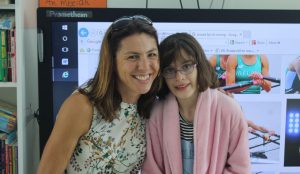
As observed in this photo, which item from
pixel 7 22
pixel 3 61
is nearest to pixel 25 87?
pixel 3 61

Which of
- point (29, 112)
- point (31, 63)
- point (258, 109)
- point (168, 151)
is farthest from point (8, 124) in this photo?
point (258, 109)

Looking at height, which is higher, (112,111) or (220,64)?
(220,64)

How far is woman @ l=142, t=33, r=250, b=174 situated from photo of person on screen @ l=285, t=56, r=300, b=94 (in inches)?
14.1

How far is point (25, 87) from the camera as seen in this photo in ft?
5.18

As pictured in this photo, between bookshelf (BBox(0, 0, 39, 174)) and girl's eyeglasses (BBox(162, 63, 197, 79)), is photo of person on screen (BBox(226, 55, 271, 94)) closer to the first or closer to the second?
girl's eyeglasses (BBox(162, 63, 197, 79))

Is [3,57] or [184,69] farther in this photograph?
[3,57]

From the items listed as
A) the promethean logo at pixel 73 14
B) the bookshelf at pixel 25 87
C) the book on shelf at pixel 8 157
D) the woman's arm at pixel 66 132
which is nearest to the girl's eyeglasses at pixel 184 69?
the woman's arm at pixel 66 132

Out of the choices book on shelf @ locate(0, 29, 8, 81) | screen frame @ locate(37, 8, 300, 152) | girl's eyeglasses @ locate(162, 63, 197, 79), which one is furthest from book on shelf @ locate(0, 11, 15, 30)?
girl's eyeglasses @ locate(162, 63, 197, 79)

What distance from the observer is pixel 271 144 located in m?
1.48

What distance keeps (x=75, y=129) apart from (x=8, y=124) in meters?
0.56

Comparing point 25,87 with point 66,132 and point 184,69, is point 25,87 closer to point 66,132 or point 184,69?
point 66,132

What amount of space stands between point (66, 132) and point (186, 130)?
0.40 m

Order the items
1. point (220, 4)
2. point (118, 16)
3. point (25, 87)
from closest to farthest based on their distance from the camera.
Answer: point (118, 16) → point (25, 87) → point (220, 4)

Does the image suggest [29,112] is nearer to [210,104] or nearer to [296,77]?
[210,104]
